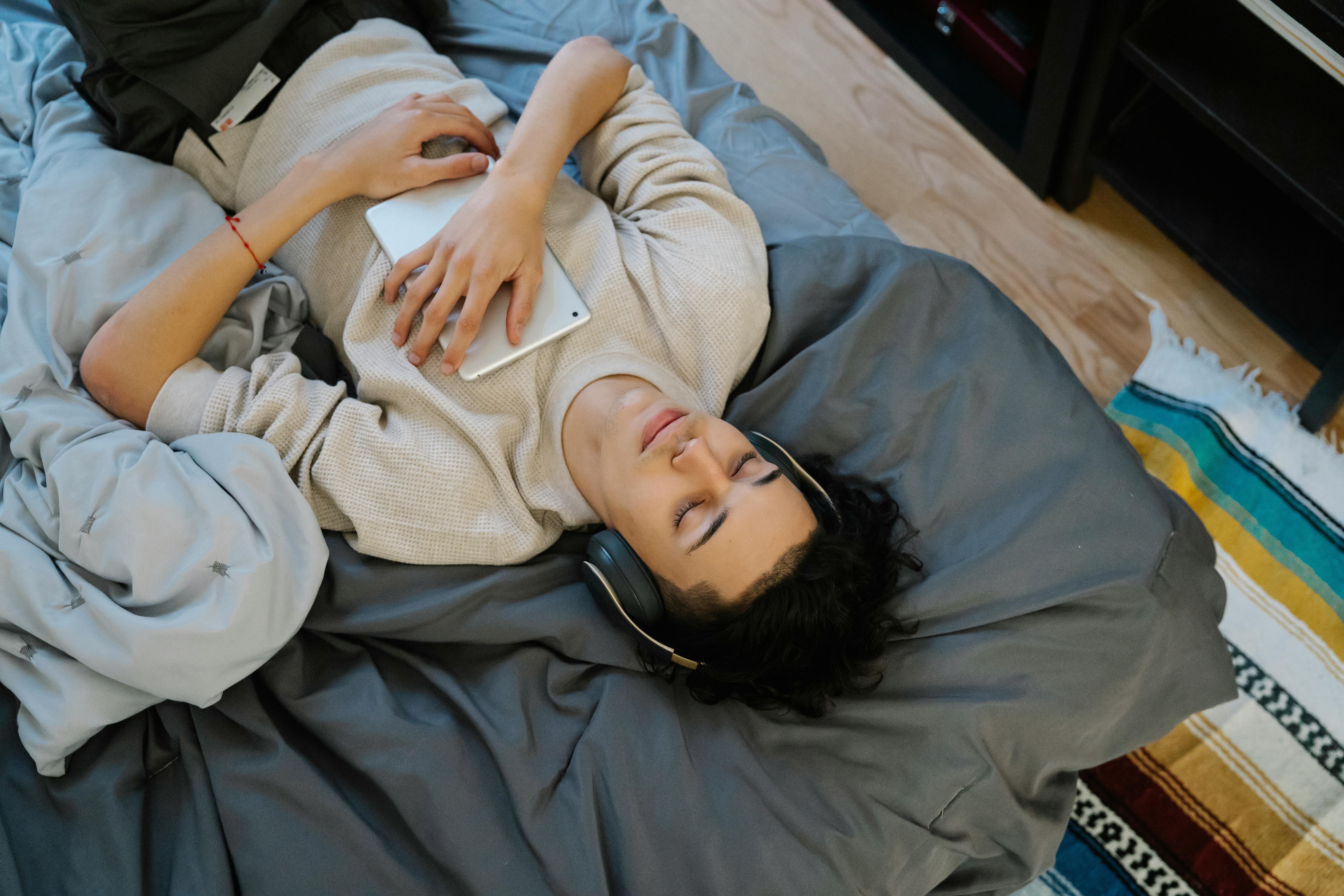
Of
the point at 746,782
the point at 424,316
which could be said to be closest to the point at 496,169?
the point at 424,316

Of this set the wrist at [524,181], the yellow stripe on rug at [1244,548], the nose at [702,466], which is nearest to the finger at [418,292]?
the wrist at [524,181]

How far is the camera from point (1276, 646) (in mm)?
1452

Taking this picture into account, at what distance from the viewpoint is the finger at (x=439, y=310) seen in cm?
114

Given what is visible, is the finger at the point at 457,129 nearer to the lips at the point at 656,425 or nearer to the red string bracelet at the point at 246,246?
the red string bracelet at the point at 246,246

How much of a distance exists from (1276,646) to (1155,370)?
470 mm

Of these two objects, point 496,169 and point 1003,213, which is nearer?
point 496,169

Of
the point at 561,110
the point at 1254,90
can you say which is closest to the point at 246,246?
the point at 561,110

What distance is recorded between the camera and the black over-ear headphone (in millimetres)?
1067

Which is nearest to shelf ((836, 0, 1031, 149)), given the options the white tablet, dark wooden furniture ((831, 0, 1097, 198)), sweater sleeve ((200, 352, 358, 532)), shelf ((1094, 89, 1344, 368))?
dark wooden furniture ((831, 0, 1097, 198))

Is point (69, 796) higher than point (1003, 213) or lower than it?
lower

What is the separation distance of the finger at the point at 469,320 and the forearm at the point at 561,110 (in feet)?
0.47

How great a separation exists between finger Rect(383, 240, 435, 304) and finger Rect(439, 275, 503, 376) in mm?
73

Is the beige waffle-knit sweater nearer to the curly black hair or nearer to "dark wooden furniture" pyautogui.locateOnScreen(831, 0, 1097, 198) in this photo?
the curly black hair

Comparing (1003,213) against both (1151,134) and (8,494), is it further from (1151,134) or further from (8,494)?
(8,494)
